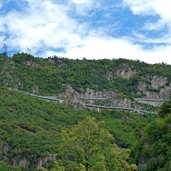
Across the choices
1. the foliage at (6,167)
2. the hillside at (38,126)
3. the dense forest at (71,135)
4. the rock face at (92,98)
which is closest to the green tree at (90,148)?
the dense forest at (71,135)

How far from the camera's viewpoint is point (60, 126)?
454 ft

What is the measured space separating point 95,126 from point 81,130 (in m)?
0.82

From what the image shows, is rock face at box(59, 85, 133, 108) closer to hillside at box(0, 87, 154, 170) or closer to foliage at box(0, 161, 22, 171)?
hillside at box(0, 87, 154, 170)

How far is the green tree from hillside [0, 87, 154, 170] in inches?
2247

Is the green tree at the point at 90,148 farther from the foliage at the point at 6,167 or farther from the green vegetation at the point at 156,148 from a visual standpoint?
the foliage at the point at 6,167

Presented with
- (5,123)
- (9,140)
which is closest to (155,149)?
(9,140)

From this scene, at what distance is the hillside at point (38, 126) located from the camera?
383ft

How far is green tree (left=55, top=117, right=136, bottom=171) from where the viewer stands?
35.3 m

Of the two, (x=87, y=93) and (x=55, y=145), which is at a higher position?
(x=87, y=93)

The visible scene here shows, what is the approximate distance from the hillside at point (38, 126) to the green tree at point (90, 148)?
57.1m

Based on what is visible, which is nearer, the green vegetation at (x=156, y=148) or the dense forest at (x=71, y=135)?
the dense forest at (x=71, y=135)

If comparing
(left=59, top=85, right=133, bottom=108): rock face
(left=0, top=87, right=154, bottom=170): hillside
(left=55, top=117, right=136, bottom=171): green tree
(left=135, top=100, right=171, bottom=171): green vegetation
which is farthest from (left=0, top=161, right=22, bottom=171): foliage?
(left=55, top=117, right=136, bottom=171): green tree

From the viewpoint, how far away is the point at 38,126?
135125mm

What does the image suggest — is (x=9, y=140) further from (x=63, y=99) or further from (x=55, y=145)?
(x=63, y=99)
